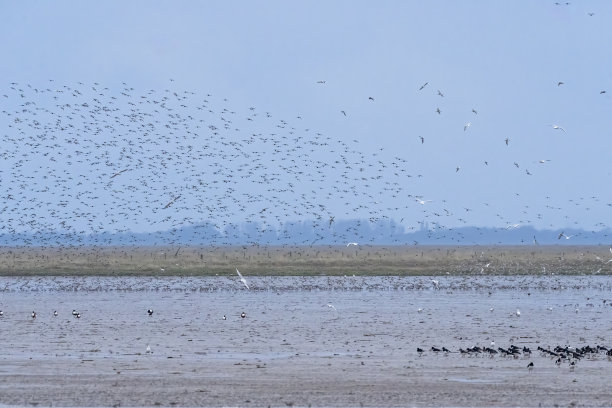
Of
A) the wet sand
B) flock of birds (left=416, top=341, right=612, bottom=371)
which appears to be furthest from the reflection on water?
flock of birds (left=416, top=341, right=612, bottom=371)

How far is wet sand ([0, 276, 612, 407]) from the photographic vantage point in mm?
21594

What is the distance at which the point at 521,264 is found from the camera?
88.2 metres

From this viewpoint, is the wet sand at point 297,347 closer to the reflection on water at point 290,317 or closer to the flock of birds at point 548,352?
the reflection on water at point 290,317

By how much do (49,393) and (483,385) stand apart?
9.30m

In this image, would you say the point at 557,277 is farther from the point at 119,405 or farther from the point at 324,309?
the point at 119,405

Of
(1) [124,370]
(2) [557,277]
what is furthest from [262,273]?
(1) [124,370]

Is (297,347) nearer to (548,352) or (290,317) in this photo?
(548,352)

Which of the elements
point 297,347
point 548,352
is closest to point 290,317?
point 297,347

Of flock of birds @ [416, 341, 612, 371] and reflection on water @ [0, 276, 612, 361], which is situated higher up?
reflection on water @ [0, 276, 612, 361]

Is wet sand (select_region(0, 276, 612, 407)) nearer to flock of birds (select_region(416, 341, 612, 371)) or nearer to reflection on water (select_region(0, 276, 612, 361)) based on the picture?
reflection on water (select_region(0, 276, 612, 361))

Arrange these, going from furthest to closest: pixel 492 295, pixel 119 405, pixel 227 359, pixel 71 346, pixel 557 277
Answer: pixel 557 277 < pixel 492 295 < pixel 71 346 < pixel 227 359 < pixel 119 405

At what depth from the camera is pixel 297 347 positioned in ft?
97.3

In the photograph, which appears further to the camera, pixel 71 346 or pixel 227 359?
pixel 71 346

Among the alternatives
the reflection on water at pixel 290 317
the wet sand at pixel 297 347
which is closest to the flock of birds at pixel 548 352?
the wet sand at pixel 297 347
